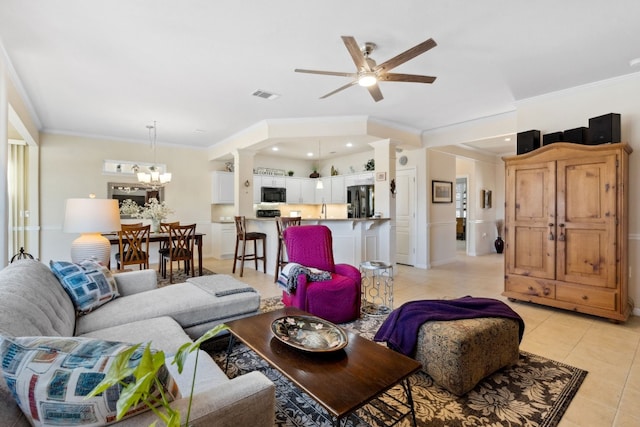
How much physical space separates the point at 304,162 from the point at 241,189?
3353mm

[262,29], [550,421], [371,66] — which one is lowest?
[550,421]

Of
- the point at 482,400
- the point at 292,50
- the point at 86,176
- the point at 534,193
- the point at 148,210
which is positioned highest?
the point at 292,50

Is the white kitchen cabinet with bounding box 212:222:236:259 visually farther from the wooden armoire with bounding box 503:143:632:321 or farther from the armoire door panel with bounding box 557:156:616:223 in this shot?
the armoire door panel with bounding box 557:156:616:223

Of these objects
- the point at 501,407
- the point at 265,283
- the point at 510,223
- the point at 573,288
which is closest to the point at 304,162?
the point at 265,283

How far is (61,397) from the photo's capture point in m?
0.85

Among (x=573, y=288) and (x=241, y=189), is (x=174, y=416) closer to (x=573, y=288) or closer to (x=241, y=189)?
(x=573, y=288)

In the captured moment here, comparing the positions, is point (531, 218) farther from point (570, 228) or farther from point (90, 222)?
point (90, 222)

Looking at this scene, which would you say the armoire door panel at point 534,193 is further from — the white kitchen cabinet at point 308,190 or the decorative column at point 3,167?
the white kitchen cabinet at point 308,190

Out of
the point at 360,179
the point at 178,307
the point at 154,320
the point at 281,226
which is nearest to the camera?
the point at 154,320

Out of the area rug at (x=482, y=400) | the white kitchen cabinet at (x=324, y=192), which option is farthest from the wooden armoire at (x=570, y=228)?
the white kitchen cabinet at (x=324, y=192)

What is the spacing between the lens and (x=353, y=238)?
5.34 metres

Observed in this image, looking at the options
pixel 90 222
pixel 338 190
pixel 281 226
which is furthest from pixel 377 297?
pixel 338 190

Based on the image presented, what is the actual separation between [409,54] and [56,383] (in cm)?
267

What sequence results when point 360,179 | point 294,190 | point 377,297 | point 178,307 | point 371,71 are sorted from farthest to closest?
point 294,190, point 360,179, point 377,297, point 371,71, point 178,307
